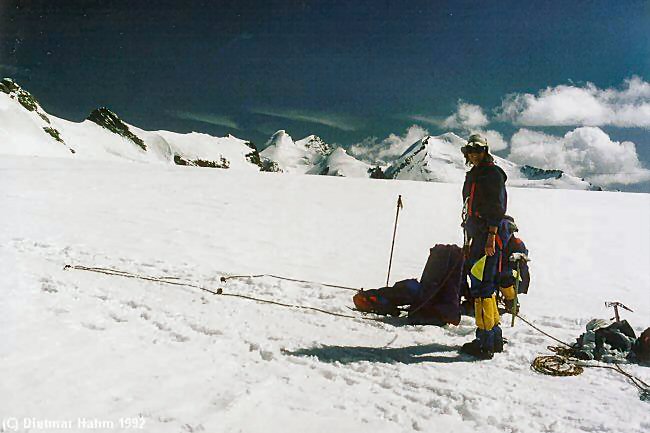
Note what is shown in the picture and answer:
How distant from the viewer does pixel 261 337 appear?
5.50m

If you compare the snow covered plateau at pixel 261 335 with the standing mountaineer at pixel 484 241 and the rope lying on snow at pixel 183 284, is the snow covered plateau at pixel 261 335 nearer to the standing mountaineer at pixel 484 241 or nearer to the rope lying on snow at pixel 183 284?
the rope lying on snow at pixel 183 284

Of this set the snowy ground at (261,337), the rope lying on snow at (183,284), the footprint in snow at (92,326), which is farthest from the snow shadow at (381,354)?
the footprint in snow at (92,326)

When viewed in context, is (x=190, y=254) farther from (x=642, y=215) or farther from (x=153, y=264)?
(x=642, y=215)

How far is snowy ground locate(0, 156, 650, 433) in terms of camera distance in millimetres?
3803

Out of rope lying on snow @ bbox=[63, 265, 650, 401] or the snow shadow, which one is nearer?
rope lying on snow @ bbox=[63, 265, 650, 401]

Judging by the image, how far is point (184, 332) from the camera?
17.8 ft

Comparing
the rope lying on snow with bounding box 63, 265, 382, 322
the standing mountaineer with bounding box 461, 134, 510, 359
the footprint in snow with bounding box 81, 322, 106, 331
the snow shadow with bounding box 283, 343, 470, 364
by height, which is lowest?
the footprint in snow with bounding box 81, 322, 106, 331

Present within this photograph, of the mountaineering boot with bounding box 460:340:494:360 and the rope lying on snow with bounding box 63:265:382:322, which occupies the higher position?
the mountaineering boot with bounding box 460:340:494:360

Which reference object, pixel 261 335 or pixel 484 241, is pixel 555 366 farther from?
pixel 261 335

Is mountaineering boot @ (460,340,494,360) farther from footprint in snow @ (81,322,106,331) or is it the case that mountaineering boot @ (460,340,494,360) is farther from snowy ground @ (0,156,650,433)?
footprint in snow @ (81,322,106,331)

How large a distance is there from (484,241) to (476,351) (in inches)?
48.5

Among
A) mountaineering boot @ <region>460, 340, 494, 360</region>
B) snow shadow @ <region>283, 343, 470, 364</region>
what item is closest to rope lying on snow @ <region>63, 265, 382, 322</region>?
snow shadow @ <region>283, 343, 470, 364</region>

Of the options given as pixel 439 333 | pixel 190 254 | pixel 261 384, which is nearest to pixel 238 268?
pixel 190 254

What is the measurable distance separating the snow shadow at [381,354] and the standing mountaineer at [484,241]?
12.7 inches
